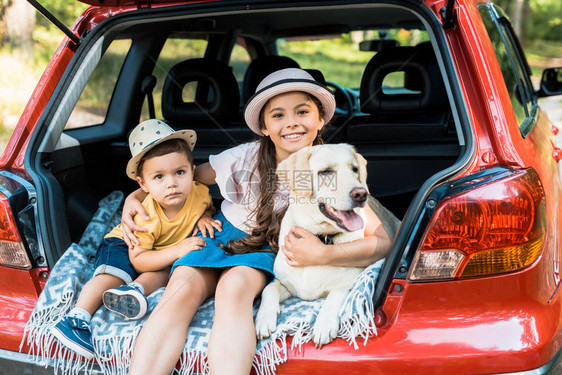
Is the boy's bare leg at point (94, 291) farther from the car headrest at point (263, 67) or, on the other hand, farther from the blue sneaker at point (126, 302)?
the car headrest at point (263, 67)

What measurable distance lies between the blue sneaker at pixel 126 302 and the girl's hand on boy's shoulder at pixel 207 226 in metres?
0.53

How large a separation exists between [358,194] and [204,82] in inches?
67.9

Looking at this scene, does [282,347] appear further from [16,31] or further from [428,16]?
[16,31]

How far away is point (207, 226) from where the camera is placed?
2414 mm

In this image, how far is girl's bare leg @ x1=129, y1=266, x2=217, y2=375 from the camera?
1692 millimetres

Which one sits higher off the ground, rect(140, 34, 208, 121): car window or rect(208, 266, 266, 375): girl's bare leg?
rect(140, 34, 208, 121): car window

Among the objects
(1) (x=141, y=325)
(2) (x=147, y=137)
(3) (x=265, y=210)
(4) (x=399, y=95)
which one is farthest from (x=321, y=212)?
(4) (x=399, y=95)

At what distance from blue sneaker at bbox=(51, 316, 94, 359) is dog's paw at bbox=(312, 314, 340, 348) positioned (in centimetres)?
74

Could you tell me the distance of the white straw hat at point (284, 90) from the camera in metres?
2.31

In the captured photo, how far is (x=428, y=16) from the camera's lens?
6.48ft

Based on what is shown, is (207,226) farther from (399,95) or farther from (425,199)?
(399,95)

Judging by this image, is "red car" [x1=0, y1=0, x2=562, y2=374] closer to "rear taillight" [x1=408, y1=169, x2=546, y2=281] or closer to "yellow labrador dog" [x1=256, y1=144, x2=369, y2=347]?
"rear taillight" [x1=408, y1=169, x2=546, y2=281]

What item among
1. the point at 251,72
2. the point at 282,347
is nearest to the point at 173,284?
the point at 282,347

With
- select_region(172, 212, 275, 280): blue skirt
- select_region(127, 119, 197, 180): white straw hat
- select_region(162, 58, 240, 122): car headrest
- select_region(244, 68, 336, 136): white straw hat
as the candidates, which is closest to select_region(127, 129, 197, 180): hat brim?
select_region(127, 119, 197, 180): white straw hat
